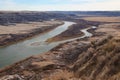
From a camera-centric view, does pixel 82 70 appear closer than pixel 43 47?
Yes

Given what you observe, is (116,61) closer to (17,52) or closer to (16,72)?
(16,72)

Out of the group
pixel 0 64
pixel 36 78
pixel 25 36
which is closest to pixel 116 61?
pixel 36 78

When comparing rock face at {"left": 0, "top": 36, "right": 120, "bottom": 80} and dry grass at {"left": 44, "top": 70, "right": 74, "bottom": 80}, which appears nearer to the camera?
rock face at {"left": 0, "top": 36, "right": 120, "bottom": 80}

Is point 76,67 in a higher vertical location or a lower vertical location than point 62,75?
higher

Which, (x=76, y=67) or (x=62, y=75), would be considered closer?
(x=62, y=75)

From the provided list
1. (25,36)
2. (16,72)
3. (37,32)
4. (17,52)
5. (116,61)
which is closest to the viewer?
(116,61)

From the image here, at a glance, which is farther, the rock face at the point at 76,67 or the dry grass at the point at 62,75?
the dry grass at the point at 62,75

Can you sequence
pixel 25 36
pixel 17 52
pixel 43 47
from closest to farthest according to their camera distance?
pixel 17 52, pixel 43 47, pixel 25 36

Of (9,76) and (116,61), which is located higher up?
(116,61)

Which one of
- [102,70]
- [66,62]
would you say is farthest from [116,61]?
[66,62]

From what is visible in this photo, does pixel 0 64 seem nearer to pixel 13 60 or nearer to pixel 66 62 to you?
pixel 13 60
